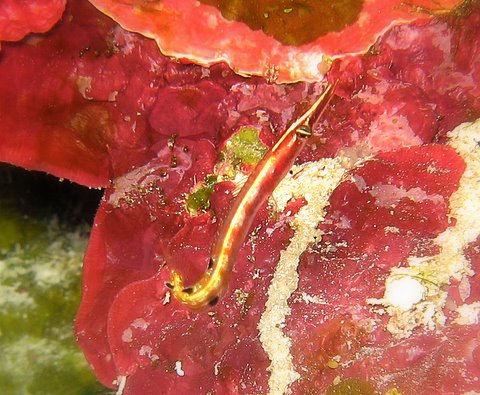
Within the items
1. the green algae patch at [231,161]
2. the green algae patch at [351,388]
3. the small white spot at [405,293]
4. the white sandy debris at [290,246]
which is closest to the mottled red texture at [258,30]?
the green algae patch at [231,161]

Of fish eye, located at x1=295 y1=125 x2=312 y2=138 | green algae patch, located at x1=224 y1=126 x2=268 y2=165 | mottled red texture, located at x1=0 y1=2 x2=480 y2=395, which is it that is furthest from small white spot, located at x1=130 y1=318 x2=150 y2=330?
fish eye, located at x1=295 y1=125 x2=312 y2=138

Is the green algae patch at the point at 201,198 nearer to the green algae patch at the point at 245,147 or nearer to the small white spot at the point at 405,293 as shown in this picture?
the green algae patch at the point at 245,147

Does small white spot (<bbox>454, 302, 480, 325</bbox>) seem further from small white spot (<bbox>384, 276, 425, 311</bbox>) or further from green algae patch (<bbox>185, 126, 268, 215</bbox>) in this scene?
green algae patch (<bbox>185, 126, 268, 215</bbox>)

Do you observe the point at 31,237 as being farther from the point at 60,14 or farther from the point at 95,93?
the point at 60,14

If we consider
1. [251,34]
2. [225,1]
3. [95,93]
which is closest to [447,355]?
[251,34]

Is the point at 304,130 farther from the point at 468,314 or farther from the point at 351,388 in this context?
the point at 351,388

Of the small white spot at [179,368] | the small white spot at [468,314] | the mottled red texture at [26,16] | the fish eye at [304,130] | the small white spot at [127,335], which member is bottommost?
the small white spot at [179,368]
